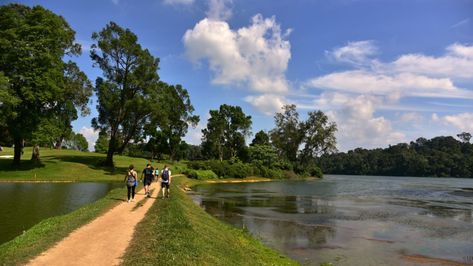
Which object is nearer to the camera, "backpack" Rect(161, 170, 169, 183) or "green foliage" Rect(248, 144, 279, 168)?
"backpack" Rect(161, 170, 169, 183)

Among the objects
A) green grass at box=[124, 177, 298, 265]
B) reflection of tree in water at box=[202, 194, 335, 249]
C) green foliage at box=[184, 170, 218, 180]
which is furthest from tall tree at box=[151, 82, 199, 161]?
green grass at box=[124, 177, 298, 265]

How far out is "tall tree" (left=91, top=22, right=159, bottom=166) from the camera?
56594mm

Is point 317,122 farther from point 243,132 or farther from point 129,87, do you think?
point 129,87

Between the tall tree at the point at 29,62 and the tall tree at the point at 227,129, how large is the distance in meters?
60.5

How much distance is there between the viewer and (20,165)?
164ft

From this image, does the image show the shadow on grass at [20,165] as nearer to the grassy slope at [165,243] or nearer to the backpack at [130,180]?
the backpack at [130,180]

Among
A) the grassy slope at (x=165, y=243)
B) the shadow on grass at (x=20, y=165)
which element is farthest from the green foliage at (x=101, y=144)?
the grassy slope at (x=165, y=243)

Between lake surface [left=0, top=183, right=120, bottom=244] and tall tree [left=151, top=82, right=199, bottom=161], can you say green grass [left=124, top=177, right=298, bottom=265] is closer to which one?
lake surface [left=0, top=183, right=120, bottom=244]

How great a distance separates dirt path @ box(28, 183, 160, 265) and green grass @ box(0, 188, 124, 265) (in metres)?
0.26

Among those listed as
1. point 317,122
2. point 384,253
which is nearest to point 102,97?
point 384,253

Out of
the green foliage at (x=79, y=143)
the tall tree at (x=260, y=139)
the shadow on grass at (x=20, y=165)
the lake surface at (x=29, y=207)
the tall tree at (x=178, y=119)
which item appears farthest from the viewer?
the green foliage at (x=79, y=143)

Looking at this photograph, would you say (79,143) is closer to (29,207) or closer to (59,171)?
(59,171)

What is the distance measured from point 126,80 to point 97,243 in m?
47.7

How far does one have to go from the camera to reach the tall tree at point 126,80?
56.6 m
